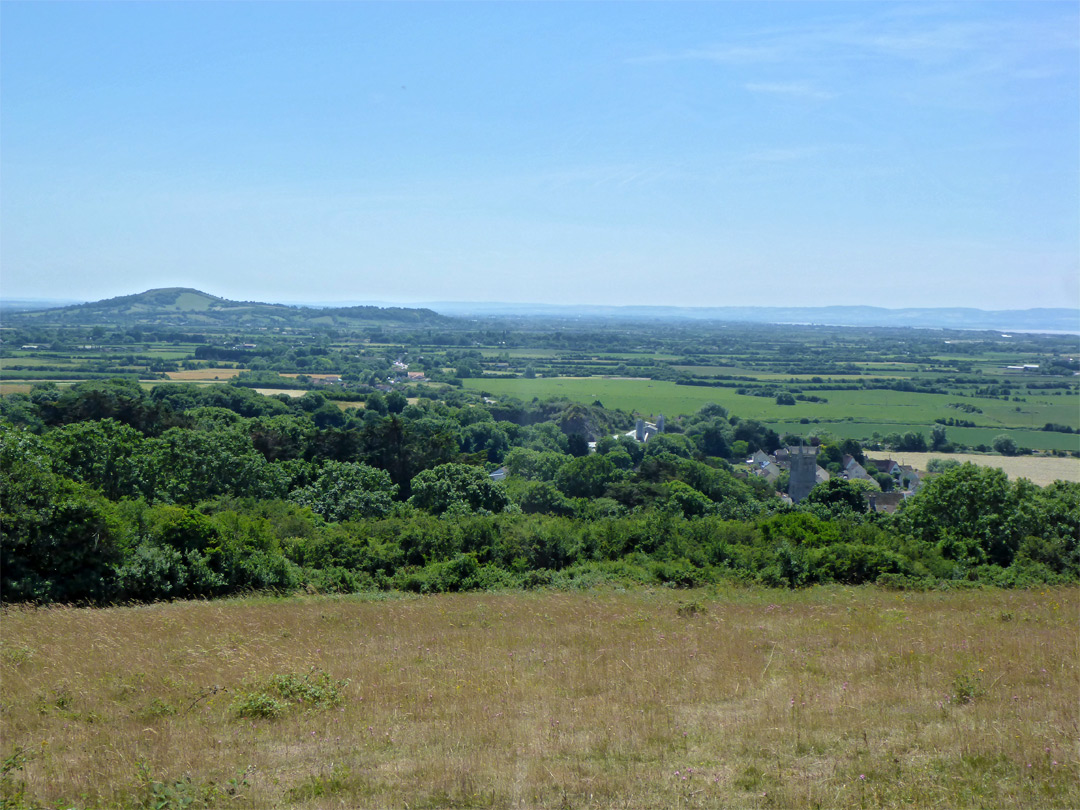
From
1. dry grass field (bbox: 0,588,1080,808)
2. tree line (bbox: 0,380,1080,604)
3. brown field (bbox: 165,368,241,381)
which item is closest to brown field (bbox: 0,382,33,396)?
brown field (bbox: 165,368,241,381)

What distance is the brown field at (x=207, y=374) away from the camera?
86750 mm

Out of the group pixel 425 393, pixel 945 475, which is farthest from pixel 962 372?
pixel 945 475

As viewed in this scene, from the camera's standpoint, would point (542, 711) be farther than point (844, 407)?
No

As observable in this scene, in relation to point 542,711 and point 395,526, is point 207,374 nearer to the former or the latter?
point 395,526

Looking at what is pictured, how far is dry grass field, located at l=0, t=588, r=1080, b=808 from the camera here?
517 centimetres

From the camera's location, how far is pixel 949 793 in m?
5.00

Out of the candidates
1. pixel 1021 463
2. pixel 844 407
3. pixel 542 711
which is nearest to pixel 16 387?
pixel 542 711

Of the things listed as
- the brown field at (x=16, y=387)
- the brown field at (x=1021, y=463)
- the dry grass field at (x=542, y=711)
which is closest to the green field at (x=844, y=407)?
the brown field at (x=1021, y=463)

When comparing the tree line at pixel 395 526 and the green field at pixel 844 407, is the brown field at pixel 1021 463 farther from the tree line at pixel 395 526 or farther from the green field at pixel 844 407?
the tree line at pixel 395 526

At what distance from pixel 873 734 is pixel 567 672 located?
2.98m

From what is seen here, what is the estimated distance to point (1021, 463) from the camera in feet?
168

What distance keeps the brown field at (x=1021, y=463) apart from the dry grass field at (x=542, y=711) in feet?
115

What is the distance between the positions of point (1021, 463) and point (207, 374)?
80070 millimetres

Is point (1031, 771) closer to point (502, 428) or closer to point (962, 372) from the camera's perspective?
point (502, 428)
